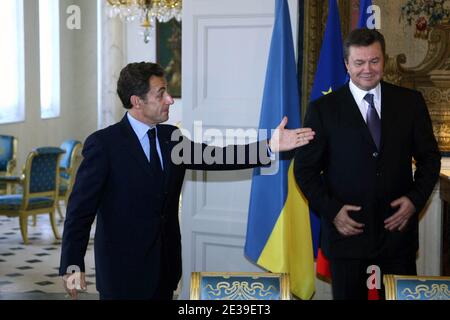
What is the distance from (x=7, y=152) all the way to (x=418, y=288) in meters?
7.77

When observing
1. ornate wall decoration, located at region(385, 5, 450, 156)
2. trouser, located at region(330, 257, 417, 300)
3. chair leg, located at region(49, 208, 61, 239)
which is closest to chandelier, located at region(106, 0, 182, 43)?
chair leg, located at region(49, 208, 61, 239)

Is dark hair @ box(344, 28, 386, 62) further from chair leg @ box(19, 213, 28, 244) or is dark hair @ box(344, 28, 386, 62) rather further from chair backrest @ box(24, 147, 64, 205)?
chair leg @ box(19, 213, 28, 244)

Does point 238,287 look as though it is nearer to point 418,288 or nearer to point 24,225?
point 418,288

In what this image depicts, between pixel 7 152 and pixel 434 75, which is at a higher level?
pixel 434 75

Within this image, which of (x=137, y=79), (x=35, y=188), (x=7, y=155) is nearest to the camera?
(x=137, y=79)

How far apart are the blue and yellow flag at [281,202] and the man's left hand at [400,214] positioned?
0.99m

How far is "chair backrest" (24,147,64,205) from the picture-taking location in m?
8.02

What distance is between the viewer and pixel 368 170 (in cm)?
311

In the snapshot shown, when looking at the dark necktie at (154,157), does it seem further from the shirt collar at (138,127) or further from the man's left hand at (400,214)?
the man's left hand at (400,214)

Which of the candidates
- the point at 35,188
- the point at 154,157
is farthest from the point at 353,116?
the point at 35,188

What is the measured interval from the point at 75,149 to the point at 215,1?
17.4ft

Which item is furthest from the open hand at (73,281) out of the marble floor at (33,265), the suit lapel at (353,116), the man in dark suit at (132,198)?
the marble floor at (33,265)

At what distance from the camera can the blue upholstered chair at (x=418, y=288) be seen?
7.70ft

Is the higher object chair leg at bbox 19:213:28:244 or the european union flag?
the european union flag
